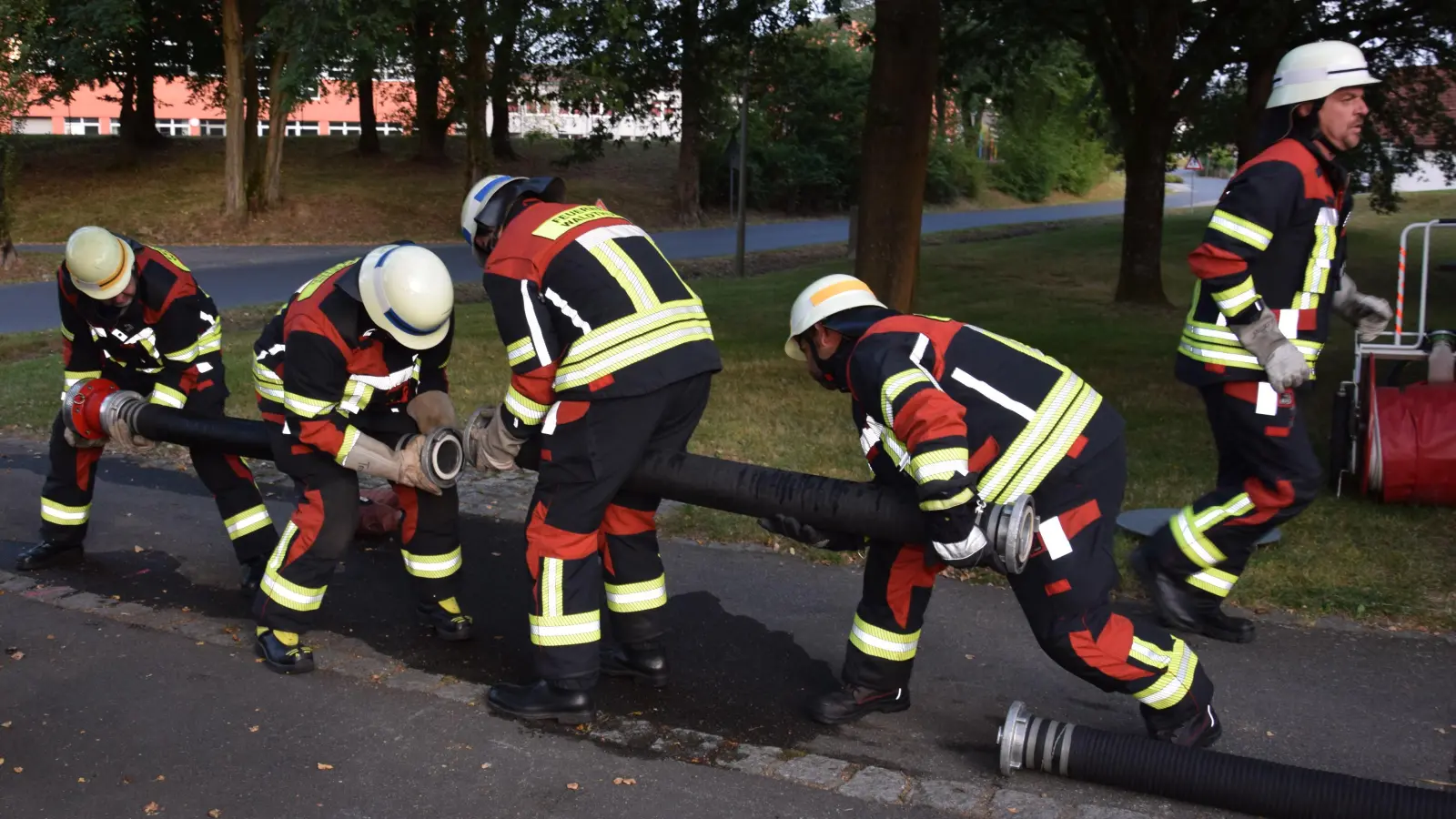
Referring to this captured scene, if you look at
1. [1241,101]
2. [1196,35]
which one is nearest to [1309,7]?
[1196,35]

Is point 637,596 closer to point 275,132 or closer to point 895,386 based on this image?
point 895,386

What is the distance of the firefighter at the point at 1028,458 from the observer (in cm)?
376

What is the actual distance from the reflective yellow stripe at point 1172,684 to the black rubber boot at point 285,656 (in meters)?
3.03

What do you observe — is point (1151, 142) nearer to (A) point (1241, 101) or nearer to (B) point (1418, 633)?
(A) point (1241, 101)

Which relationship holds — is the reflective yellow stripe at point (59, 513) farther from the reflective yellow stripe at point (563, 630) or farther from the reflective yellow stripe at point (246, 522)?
the reflective yellow stripe at point (563, 630)

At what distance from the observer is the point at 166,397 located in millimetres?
5801

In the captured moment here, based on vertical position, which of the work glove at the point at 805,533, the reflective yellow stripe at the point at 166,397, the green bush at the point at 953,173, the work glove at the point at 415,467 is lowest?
the work glove at the point at 805,533

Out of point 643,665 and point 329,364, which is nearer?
point 329,364

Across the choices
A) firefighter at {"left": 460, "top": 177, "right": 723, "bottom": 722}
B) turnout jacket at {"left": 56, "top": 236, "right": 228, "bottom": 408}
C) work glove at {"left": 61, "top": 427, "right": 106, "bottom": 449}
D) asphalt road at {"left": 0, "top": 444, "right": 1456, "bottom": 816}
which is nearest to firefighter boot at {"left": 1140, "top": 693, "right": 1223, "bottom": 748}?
asphalt road at {"left": 0, "top": 444, "right": 1456, "bottom": 816}

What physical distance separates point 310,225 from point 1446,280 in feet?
74.7

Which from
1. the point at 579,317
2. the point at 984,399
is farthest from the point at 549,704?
the point at 984,399

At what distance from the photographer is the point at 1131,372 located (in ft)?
→ 38.1

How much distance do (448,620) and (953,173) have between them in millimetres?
42477

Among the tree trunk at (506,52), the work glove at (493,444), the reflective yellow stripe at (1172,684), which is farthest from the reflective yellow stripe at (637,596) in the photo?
the tree trunk at (506,52)
